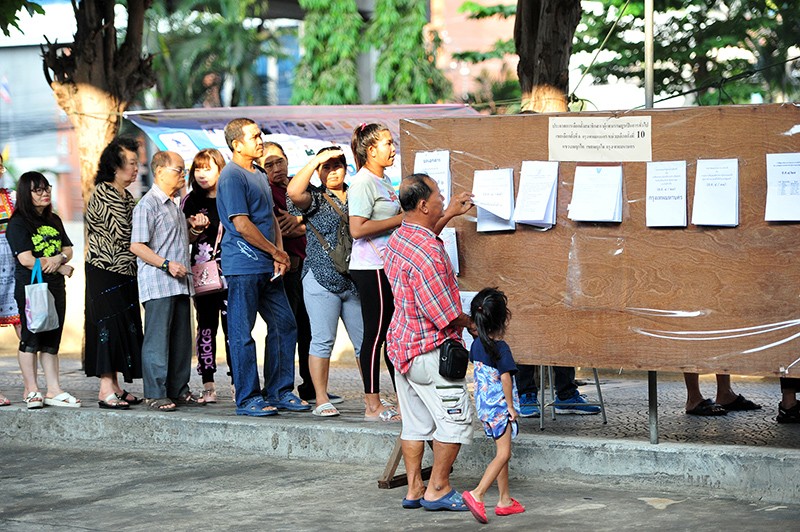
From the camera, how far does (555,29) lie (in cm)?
939

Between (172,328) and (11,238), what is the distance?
1.26m

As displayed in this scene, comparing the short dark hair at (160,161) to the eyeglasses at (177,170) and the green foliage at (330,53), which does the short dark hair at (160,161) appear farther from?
the green foliage at (330,53)

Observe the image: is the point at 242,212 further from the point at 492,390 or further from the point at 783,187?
the point at 783,187

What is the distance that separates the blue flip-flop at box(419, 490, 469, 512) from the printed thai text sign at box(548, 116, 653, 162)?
6.18 ft

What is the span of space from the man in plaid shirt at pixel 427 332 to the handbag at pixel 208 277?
8.95 ft

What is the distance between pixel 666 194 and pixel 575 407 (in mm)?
2196

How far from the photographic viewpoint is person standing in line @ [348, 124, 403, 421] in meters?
7.24

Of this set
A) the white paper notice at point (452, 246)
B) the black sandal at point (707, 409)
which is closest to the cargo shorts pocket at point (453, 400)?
the white paper notice at point (452, 246)

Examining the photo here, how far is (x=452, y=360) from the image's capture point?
18.9 ft

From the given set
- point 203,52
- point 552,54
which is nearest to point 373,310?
point 552,54

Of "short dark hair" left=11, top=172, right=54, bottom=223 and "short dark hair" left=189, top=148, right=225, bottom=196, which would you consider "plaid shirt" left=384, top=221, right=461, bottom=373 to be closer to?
"short dark hair" left=189, top=148, right=225, bottom=196

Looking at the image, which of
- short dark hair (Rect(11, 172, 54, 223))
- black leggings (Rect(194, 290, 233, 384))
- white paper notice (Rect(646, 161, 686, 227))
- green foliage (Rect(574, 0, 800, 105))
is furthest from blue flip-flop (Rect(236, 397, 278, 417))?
green foliage (Rect(574, 0, 800, 105))

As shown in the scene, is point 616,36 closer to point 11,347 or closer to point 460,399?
point 11,347

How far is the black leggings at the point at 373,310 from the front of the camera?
7.33m
